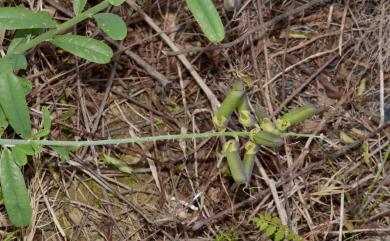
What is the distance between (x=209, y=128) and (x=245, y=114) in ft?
1.79

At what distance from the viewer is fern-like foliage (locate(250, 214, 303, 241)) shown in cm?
245

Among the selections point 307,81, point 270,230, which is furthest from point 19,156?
point 307,81

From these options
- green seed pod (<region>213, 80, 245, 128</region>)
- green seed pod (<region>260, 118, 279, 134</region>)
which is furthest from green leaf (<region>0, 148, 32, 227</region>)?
green seed pod (<region>260, 118, 279, 134</region>)

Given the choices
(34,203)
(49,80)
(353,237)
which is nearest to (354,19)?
(353,237)

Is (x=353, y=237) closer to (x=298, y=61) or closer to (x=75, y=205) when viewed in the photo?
(x=298, y=61)

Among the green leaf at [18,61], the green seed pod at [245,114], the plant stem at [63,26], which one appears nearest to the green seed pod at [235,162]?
the green seed pod at [245,114]

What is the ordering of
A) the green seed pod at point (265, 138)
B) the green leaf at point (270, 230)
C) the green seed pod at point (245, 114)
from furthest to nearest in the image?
the green leaf at point (270, 230) → the green seed pod at point (245, 114) → the green seed pod at point (265, 138)

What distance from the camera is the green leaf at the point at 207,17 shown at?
6.58ft

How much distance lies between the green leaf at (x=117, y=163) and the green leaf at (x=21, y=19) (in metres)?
0.64

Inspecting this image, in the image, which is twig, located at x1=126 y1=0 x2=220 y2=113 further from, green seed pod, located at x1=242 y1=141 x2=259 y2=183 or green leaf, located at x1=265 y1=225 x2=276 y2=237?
green leaf, located at x1=265 y1=225 x2=276 y2=237

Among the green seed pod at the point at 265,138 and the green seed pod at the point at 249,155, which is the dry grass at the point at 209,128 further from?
the green seed pod at the point at 265,138

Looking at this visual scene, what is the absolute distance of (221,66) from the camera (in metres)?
2.70

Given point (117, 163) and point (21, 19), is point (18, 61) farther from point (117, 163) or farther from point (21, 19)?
point (117, 163)

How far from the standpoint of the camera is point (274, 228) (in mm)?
2445
